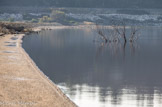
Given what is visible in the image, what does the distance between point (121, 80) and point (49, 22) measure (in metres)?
107

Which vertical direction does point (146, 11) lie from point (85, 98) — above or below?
below

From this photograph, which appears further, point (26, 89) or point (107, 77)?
point (107, 77)

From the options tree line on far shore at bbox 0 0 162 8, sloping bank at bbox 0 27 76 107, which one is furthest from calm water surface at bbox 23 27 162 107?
tree line on far shore at bbox 0 0 162 8

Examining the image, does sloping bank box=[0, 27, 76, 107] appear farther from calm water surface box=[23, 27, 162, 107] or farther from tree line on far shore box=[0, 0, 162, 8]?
tree line on far shore box=[0, 0, 162, 8]

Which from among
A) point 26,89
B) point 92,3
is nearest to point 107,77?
point 26,89

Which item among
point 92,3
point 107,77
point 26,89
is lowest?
point 92,3

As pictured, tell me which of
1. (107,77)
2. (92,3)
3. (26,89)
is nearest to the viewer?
(26,89)

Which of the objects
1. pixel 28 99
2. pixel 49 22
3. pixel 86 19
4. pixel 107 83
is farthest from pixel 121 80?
pixel 86 19

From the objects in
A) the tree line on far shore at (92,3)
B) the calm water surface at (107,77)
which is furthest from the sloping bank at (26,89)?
the tree line on far shore at (92,3)

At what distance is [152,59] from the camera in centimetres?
4031

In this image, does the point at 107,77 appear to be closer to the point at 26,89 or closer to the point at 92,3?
the point at 26,89

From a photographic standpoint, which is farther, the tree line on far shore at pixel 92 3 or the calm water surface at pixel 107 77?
the tree line on far shore at pixel 92 3

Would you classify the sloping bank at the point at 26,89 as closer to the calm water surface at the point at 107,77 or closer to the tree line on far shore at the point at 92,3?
the calm water surface at the point at 107,77

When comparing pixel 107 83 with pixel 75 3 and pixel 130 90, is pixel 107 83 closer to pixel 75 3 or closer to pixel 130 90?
pixel 130 90
